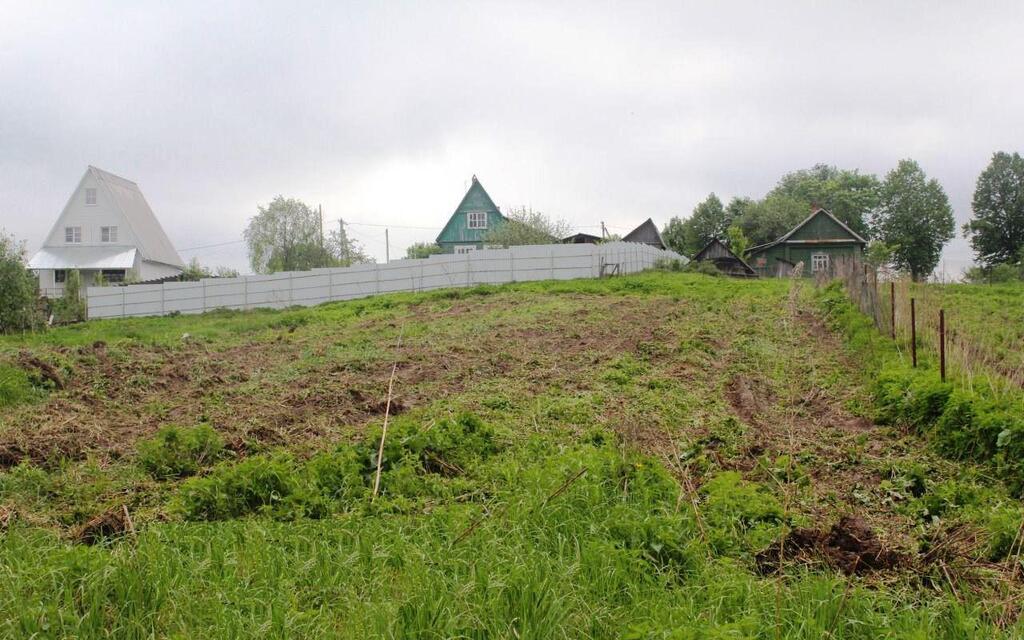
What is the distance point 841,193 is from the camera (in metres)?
64.2

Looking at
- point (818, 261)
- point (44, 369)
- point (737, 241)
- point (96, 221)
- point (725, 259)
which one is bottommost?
point (44, 369)

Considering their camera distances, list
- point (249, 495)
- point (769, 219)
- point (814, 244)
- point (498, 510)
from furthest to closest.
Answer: point (769, 219) → point (814, 244) → point (249, 495) → point (498, 510)

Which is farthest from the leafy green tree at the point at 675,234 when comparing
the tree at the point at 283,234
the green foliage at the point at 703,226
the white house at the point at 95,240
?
the white house at the point at 95,240

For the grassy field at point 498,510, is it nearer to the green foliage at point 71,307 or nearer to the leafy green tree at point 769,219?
the green foliage at point 71,307

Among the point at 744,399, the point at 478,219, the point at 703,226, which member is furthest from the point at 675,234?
the point at 744,399

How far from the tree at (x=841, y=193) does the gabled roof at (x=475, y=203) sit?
1079 inches

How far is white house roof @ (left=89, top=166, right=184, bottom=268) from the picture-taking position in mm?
40781

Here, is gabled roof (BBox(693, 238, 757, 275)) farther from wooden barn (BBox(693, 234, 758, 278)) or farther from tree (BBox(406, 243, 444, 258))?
tree (BBox(406, 243, 444, 258))

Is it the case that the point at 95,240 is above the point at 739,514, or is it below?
above

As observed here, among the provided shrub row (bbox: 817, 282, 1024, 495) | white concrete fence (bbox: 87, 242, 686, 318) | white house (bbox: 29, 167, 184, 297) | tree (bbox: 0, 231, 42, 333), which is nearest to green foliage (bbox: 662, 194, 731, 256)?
white concrete fence (bbox: 87, 242, 686, 318)

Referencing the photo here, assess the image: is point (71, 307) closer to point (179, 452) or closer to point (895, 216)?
point (179, 452)

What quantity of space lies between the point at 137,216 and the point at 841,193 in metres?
54.8

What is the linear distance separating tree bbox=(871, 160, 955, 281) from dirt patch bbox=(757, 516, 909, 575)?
56.9 meters

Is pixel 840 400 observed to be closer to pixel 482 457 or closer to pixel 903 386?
pixel 903 386
